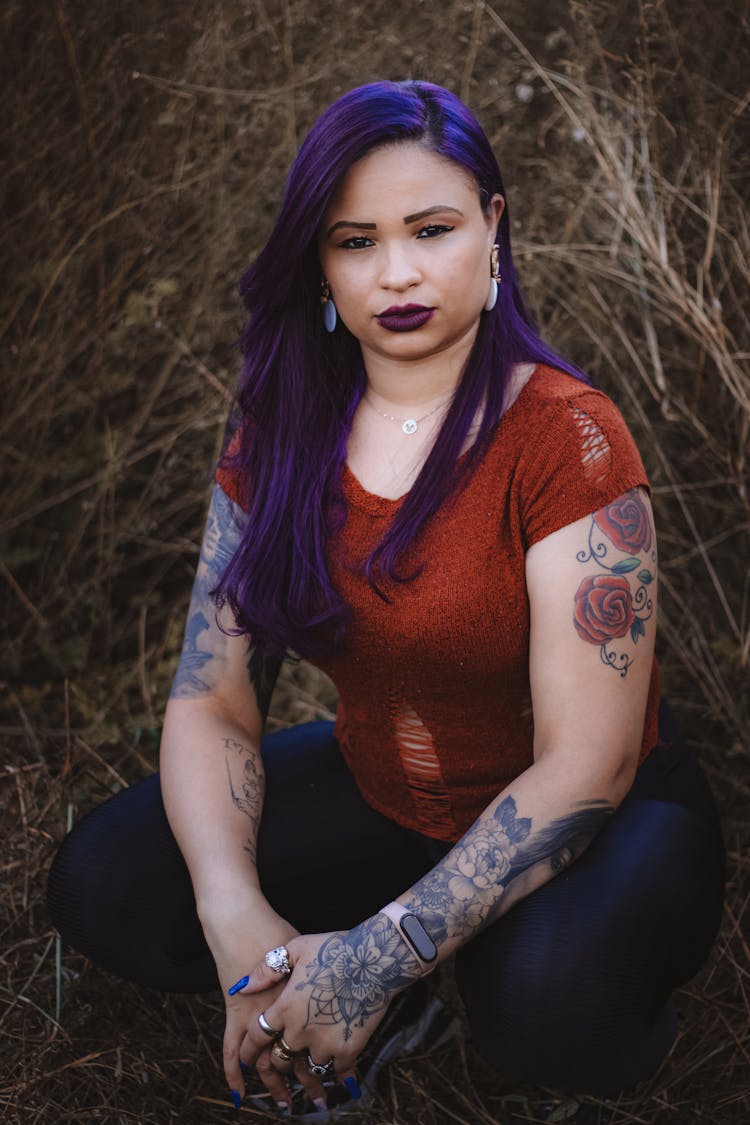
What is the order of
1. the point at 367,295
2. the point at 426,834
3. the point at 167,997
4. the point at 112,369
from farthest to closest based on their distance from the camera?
the point at 112,369 < the point at 167,997 < the point at 426,834 < the point at 367,295

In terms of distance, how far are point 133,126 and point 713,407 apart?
5.29 ft

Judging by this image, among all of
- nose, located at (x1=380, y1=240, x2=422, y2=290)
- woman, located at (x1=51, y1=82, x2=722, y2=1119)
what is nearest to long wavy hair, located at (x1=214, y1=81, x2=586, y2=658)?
woman, located at (x1=51, y1=82, x2=722, y2=1119)

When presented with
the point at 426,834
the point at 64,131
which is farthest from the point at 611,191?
the point at 426,834

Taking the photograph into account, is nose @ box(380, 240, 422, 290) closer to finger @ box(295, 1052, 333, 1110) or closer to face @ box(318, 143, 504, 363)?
face @ box(318, 143, 504, 363)

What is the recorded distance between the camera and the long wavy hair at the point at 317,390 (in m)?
1.60

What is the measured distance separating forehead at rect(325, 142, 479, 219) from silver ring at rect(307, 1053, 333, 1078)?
118 centimetres

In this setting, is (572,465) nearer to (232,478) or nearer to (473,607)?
(473,607)

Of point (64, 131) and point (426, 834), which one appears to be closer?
point (426, 834)

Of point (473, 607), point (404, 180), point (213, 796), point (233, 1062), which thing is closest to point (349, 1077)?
point (233, 1062)

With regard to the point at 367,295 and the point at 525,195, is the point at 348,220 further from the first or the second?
the point at 525,195

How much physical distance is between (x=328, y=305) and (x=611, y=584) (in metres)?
0.66

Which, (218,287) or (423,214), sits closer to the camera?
(423,214)

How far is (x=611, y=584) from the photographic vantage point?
1.52m

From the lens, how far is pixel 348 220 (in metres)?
1.63
